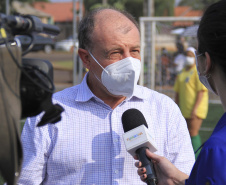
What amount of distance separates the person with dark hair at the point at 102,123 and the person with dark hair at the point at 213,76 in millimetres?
451

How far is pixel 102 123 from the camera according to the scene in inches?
104

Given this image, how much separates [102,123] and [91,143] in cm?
15

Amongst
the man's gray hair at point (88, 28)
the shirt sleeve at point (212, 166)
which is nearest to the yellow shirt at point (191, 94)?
the man's gray hair at point (88, 28)

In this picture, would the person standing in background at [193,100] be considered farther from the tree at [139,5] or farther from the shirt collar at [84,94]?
the tree at [139,5]

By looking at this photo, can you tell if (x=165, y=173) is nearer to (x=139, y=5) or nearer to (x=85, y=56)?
(x=85, y=56)

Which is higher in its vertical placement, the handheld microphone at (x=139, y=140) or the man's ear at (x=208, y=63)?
the man's ear at (x=208, y=63)

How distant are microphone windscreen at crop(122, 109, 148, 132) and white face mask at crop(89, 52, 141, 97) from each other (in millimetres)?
204

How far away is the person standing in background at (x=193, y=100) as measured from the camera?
7371 mm

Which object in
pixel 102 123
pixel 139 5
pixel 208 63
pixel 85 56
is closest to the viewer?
pixel 208 63

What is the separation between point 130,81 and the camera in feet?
9.28

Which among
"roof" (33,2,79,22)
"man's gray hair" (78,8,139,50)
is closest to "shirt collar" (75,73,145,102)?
"man's gray hair" (78,8,139,50)

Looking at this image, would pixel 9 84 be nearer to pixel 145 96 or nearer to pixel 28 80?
pixel 28 80

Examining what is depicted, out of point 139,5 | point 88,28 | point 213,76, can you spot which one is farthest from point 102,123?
point 139,5

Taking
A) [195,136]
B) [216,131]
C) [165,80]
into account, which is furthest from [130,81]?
[165,80]
